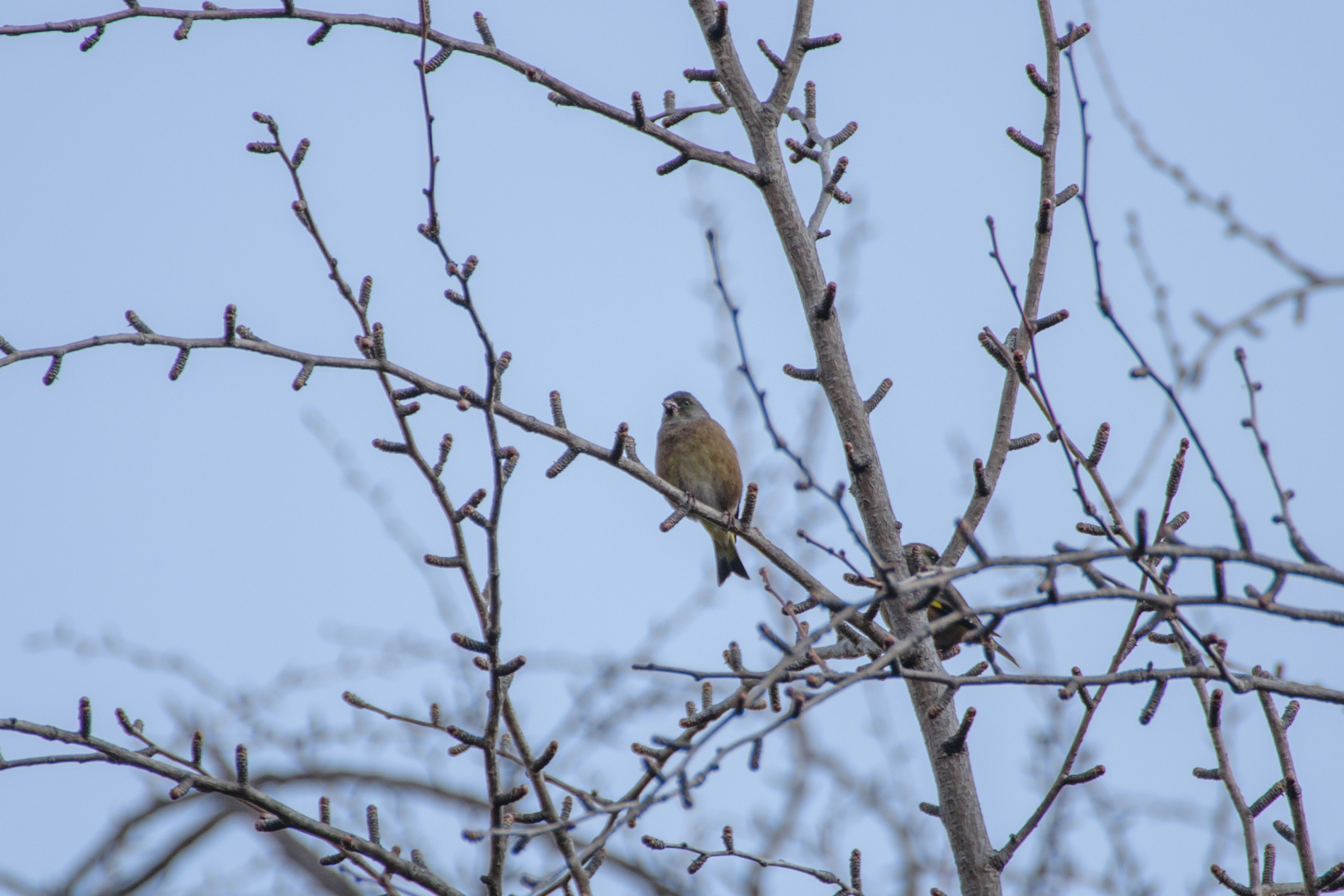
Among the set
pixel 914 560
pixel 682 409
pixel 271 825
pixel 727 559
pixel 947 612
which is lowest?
pixel 271 825

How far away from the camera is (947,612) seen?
20.5 ft

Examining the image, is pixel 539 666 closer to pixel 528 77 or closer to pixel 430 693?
pixel 430 693

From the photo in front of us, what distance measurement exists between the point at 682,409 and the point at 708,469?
0.79m

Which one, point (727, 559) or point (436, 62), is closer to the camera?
point (436, 62)

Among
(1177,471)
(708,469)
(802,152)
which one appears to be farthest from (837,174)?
(708,469)

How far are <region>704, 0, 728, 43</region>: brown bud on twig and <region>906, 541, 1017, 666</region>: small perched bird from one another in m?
1.74

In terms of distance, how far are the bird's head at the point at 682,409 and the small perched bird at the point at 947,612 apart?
200 cm

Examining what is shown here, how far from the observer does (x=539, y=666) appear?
24.5 ft

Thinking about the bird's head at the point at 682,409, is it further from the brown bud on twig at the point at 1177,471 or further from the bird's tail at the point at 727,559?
the brown bud on twig at the point at 1177,471

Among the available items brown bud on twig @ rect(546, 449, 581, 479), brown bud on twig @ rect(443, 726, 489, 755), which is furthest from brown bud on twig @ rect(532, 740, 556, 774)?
brown bud on twig @ rect(546, 449, 581, 479)

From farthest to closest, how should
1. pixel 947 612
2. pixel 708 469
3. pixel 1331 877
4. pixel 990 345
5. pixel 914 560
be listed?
1. pixel 708 469
2. pixel 947 612
3. pixel 914 560
4. pixel 990 345
5. pixel 1331 877

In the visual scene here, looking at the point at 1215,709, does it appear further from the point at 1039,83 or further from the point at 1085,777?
the point at 1039,83

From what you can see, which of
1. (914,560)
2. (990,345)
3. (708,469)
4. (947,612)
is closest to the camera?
(990,345)

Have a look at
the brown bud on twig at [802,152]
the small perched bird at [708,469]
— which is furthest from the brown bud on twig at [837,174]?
the small perched bird at [708,469]
